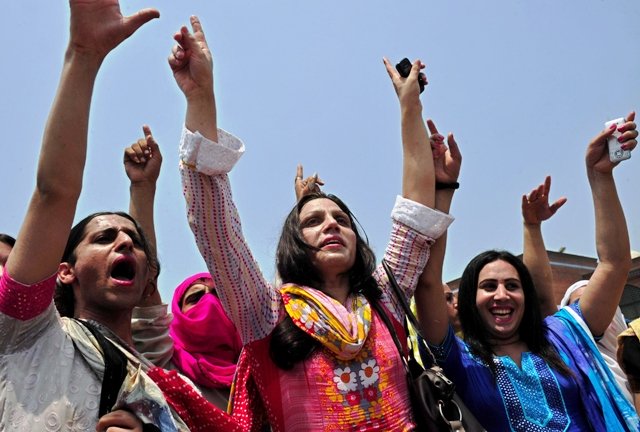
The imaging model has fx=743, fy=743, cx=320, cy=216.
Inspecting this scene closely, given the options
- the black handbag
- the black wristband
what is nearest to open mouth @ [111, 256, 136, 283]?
Result: the black handbag

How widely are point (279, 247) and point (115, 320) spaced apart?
33.8 inches

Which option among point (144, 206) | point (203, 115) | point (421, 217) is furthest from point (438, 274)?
point (144, 206)

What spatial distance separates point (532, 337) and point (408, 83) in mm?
1530

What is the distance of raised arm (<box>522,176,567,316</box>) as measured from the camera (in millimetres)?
4559

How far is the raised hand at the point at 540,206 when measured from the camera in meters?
4.57

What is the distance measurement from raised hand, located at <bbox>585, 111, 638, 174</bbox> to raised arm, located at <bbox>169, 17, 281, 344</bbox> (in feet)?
7.29

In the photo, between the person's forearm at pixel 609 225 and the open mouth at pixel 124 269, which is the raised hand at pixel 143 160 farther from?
the person's forearm at pixel 609 225

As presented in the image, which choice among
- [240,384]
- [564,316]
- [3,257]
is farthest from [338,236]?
[3,257]

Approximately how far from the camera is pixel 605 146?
14.1ft

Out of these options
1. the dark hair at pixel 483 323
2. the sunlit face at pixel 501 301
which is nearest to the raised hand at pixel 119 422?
the dark hair at pixel 483 323

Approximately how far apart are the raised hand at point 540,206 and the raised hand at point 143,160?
2273mm

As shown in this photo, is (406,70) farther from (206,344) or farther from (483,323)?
(206,344)

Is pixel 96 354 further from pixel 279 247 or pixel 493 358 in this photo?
pixel 493 358

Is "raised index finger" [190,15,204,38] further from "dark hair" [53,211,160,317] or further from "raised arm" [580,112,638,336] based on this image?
"raised arm" [580,112,638,336]
